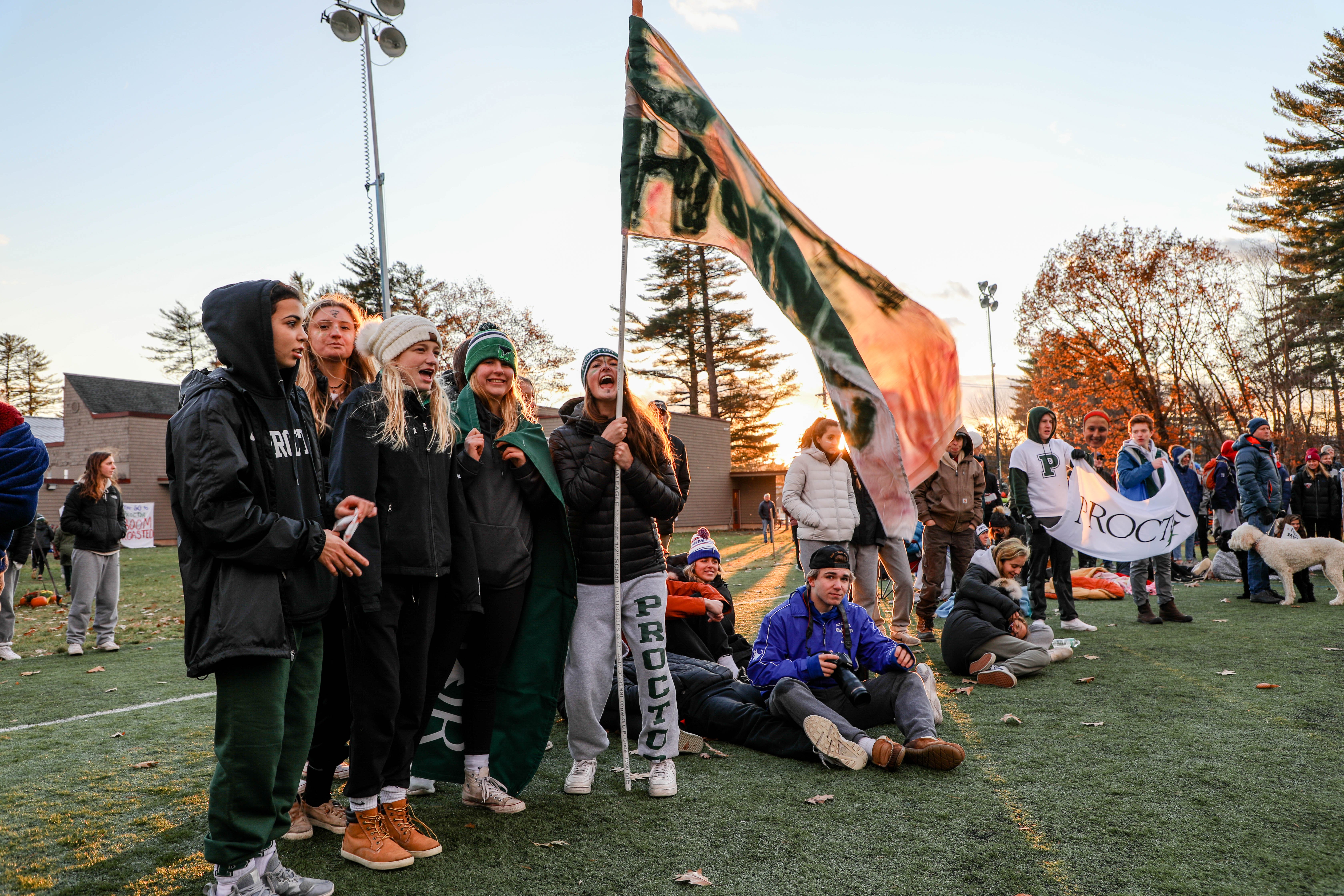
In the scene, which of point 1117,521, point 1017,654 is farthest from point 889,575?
point 1117,521

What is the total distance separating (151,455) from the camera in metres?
32.4

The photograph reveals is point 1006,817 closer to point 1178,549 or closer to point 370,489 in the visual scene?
point 370,489

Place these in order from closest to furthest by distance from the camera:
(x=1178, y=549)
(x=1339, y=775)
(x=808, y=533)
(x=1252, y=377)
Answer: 1. (x=1339, y=775)
2. (x=808, y=533)
3. (x=1178, y=549)
4. (x=1252, y=377)

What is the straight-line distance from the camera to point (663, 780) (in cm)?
Result: 389

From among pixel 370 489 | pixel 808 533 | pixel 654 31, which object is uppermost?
pixel 654 31

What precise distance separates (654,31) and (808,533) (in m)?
4.63

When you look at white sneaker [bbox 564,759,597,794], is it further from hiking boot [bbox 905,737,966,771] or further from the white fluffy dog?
the white fluffy dog

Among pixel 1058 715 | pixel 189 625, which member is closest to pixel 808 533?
pixel 1058 715

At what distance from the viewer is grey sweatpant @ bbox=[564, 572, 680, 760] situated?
4.00m

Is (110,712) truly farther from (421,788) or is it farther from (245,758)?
(245,758)

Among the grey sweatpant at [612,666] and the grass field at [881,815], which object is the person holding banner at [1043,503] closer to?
the grass field at [881,815]

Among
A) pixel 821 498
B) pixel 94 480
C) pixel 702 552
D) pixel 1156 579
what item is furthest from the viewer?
pixel 94 480

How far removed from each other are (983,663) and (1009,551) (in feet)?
2.99

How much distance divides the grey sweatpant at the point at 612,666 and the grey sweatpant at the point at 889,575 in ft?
13.7
